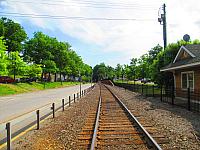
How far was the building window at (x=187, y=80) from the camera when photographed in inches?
849

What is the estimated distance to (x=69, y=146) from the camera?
7773mm

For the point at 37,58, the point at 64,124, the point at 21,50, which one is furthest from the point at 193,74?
the point at 21,50

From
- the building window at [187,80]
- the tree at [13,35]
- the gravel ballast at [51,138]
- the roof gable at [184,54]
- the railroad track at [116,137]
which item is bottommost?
the gravel ballast at [51,138]

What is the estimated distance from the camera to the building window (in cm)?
2156

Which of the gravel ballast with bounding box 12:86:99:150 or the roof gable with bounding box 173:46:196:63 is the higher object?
the roof gable with bounding box 173:46:196:63

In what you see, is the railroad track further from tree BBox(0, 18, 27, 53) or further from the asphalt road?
tree BBox(0, 18, 27, 53)

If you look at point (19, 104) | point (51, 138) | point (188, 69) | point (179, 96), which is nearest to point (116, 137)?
point (51, 138)

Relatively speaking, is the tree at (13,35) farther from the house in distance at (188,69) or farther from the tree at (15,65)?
the house in distance at (188,69)

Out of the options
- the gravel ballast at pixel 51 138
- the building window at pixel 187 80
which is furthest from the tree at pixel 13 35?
the gravel ballast at pixel 51 138

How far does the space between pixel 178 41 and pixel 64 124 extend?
22134 mm

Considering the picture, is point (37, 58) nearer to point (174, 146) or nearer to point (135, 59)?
point (135, 59)

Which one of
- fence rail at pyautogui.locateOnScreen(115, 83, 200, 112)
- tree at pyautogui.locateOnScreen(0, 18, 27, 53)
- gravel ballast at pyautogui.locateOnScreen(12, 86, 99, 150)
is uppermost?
tree at pyautogui.locateOnScreen(0, 18, 27, 53)

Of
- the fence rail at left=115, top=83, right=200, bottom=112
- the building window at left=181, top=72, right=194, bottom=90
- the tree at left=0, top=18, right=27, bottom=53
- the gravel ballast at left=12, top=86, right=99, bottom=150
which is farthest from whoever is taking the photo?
the tree at left=0, top=18, right=27, bottom=53

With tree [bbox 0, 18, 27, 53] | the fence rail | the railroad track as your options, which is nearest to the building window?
the fence rail
